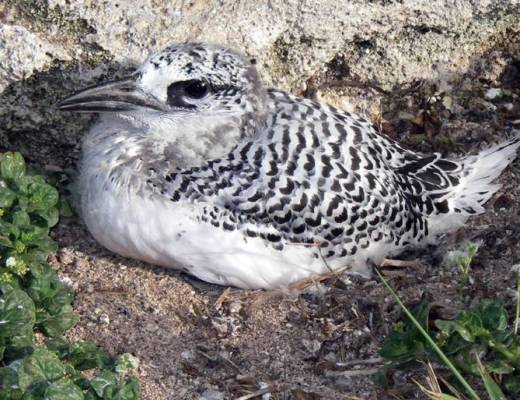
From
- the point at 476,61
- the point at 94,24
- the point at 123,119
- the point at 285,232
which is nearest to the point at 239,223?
the point at 285,232

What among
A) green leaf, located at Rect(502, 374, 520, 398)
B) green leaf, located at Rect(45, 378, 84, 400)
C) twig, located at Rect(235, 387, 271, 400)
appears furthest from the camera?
twig, located at Rect(235, 387, 271, 400)

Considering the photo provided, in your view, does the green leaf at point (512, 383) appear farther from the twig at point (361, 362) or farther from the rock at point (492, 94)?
the rock at point (492, 94)

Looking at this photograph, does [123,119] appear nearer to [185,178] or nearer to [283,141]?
[185,178]

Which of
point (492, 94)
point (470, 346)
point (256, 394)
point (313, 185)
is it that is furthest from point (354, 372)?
point (492, 94)

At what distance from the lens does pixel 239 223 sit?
4.65 metres

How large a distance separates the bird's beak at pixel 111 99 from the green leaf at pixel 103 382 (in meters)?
1.31

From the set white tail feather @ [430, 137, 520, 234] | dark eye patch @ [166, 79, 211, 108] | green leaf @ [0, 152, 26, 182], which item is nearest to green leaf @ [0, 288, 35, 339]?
green leaf @ [0, 152, 26, 182]

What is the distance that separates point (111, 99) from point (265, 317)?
1.17m

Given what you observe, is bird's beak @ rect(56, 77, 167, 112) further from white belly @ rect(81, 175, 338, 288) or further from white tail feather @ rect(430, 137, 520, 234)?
white tail feather @ rect(430, 137, 520, 234)

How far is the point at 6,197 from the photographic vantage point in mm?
4445

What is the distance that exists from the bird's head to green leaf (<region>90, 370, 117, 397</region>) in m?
1.25

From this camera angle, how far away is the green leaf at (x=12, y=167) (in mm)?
4523

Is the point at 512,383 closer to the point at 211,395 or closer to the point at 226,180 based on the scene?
the point at 211,395

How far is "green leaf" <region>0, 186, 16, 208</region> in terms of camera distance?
4.43m
